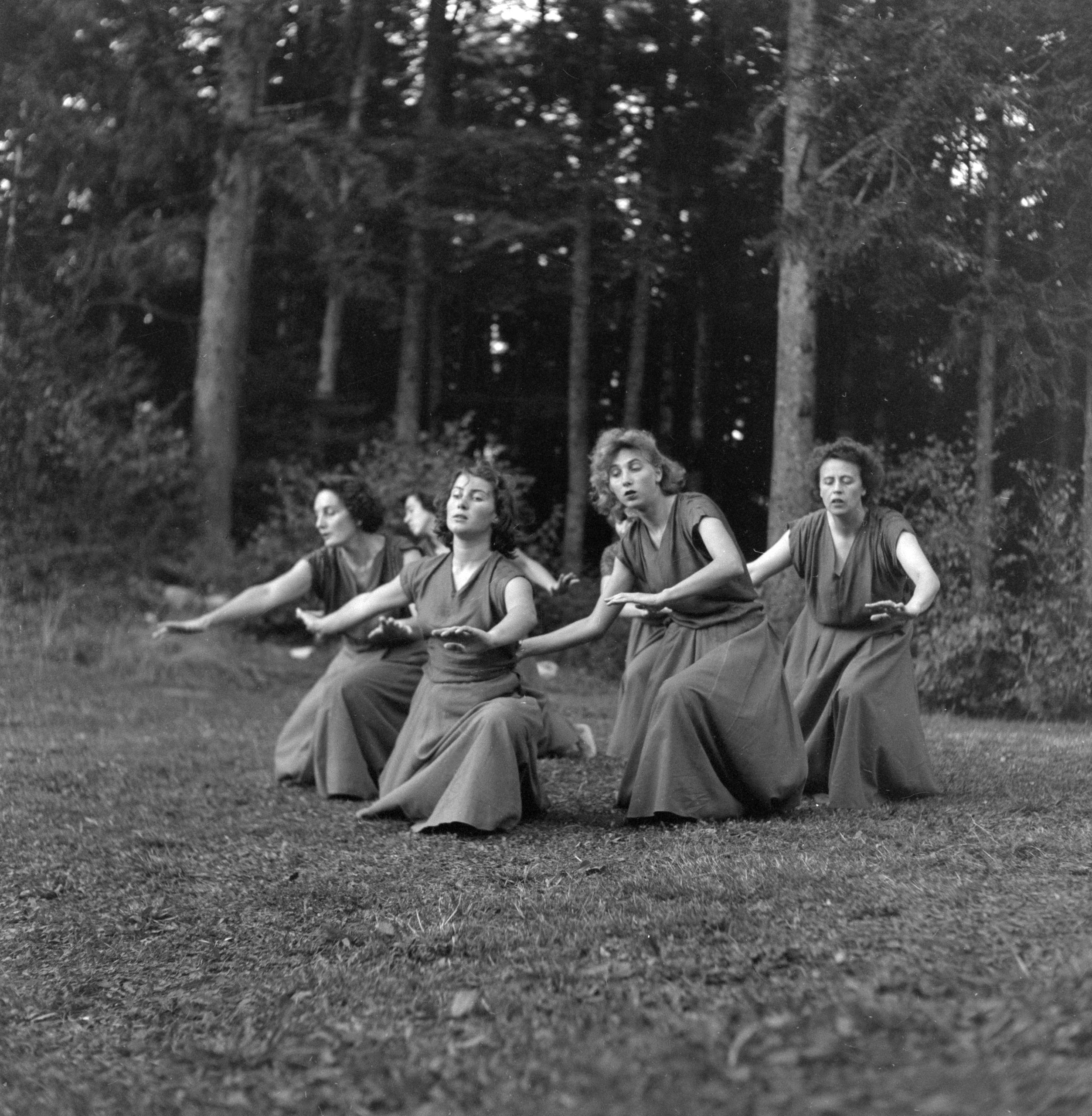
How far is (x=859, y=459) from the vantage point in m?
8.61

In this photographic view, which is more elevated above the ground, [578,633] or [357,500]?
[357,500]

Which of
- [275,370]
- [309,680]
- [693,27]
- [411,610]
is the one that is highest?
[693,27]

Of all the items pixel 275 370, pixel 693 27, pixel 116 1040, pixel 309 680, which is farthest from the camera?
pixel 275 370

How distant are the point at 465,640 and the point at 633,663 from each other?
139 cm

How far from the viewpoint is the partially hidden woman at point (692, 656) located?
7.83 meters

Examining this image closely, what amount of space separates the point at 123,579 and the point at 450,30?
910cm

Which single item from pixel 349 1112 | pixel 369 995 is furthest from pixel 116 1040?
pixel 349 1112

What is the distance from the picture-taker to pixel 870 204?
1641 centimetres

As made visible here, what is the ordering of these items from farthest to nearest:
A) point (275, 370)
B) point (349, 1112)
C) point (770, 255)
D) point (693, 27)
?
point (275, 370) → point (693, 27) → point (770, 255) → point (349, 1112)

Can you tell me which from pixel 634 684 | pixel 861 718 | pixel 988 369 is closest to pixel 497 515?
pixel 634 684

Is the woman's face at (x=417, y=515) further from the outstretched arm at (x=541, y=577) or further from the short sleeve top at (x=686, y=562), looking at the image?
the short sleeve top at (x=686, y=562)

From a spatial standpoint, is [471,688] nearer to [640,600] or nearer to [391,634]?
[391,634]

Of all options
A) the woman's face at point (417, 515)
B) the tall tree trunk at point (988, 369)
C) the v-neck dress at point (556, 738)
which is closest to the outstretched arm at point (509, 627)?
the v-neck dress at point (556, 738)

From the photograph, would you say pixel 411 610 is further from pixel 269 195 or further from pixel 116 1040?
pixel 269 195
